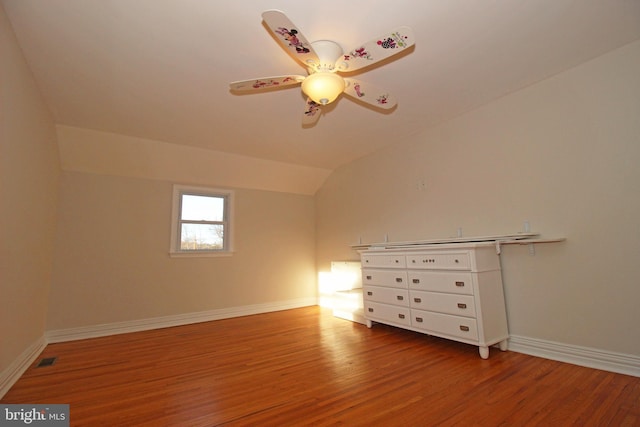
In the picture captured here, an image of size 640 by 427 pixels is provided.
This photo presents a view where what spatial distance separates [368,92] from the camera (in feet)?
7.51

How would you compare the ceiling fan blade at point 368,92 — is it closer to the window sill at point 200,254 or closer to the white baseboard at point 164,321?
the window sill at point 200,254

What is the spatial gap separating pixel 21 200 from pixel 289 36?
252cm

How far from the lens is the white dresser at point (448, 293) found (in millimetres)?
2584

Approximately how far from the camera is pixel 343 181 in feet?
16.9

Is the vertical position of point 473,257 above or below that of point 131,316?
above

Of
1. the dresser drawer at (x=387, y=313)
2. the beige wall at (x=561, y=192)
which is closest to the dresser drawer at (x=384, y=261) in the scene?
the dresser drawer at (x=387, y=313)

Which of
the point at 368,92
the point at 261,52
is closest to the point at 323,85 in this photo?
the point at 368,92

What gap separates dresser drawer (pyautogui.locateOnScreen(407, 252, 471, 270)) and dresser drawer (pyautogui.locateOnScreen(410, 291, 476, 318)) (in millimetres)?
266

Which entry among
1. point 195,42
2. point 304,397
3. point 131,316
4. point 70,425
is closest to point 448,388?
point 304,397

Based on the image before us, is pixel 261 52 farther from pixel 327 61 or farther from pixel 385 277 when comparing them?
pixel 385 277

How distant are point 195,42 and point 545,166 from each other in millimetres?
3154

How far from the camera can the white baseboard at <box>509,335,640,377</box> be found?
212cm

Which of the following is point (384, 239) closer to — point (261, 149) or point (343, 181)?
point (343, 181)

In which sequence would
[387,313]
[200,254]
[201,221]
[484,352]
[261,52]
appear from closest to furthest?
1. [261,52]
2. [484,352]
3. [387,313]
4. [200,254]
5. [201,221]
